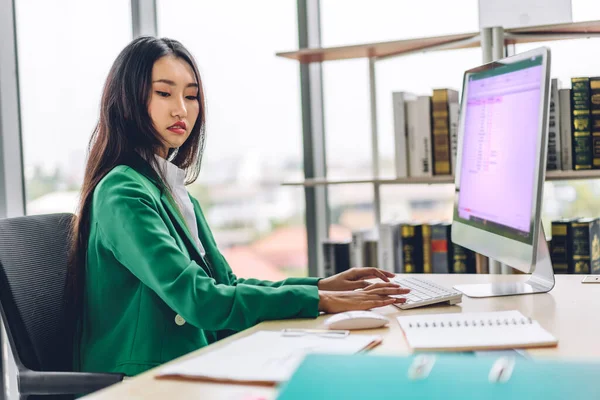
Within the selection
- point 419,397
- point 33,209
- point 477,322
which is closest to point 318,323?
point 477,322

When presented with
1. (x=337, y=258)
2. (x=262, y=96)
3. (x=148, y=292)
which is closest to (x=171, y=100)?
(x=148, y=292)

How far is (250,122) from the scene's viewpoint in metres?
3.35

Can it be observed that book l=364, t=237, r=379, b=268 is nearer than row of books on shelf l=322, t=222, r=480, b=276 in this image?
No

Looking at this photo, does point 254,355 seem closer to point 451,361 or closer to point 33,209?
point 451,361

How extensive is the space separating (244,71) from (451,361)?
264 centimetres

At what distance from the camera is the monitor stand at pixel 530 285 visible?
1.63 meters

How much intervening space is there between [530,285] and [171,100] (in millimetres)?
908

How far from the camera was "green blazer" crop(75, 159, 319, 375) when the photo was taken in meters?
1.39

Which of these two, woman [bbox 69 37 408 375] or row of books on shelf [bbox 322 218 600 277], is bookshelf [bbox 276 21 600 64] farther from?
woman [bbox 69 37 408 375]

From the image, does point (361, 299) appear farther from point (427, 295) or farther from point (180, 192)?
point (180, 192)

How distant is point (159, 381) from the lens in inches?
40.6

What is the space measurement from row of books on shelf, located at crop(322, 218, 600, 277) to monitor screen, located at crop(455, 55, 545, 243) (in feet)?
2.06

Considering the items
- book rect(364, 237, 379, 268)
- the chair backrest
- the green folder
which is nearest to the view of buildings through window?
book rect(364, 237, 379, 268)

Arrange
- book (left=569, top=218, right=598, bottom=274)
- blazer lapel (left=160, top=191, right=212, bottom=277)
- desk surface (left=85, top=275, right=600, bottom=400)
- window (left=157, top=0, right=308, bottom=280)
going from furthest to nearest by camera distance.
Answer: window (left=157, top=0, right=308, bottom=280), book (left=569, top=218, right=598, bottom=274), blazer lapel (left=160, top=191, right=212, bottom=277), desk surface (left=85, top=275, right=600, bottom=400)
